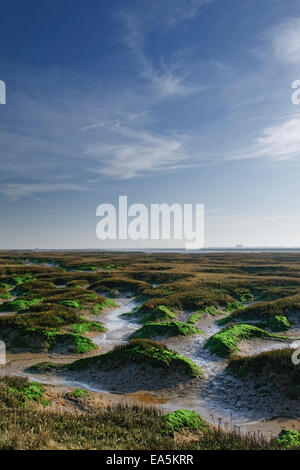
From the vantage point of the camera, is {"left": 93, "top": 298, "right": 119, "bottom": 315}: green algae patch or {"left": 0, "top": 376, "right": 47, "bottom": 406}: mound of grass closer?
{"left": 0, "top": 376, "right": 47, "bottom": 406}: mound of grass

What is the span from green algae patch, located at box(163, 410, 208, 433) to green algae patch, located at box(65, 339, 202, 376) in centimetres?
396

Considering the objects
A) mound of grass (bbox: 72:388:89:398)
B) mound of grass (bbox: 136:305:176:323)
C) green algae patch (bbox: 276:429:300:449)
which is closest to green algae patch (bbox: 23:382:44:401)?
mound of grass (bbox: 72:388:89:398)

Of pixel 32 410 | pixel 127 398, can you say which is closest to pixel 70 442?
pixel 32 410

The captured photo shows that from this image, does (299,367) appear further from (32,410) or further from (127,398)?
(32,410)

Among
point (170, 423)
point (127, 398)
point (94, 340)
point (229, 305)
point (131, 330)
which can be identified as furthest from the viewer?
point (229, 305)

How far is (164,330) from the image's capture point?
65.9ft

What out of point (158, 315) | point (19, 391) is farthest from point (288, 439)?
point (158, 315)

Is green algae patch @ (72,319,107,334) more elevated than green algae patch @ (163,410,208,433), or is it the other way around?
green algae patch @ (163,410,208,433)

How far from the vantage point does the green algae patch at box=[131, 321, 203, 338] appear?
19.8 meters

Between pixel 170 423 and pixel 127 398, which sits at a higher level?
pixel 170 423

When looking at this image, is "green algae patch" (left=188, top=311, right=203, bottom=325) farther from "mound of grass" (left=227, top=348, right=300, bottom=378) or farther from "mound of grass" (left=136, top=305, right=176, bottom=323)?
"mound of grass" (left=227, top=348, right=300, bottom=378)

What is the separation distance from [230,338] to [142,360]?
5593 mm
